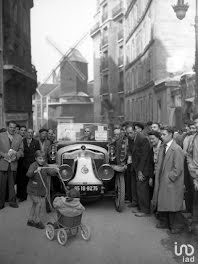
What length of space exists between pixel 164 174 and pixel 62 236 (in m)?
1.95

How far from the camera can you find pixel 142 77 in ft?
93.2

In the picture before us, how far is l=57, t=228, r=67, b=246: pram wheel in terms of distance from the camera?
5357mm

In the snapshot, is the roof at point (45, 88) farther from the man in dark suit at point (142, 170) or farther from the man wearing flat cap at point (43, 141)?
the man in dark suit at point (142, 170)

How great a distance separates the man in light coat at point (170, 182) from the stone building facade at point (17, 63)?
11.8m

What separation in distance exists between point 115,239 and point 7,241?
1.68m

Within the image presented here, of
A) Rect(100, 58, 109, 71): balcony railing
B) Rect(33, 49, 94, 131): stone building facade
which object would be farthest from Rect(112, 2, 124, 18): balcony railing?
Rect(33, 49, 94, 131): stone building facade

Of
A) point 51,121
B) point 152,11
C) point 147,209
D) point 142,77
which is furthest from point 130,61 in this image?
point 147,209

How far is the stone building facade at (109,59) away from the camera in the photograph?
39.1 metres

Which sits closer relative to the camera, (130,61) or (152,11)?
(152,11)

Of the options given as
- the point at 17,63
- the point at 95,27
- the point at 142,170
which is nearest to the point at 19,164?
the point at 142,170

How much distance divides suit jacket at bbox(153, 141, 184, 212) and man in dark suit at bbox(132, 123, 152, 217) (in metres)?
0.98

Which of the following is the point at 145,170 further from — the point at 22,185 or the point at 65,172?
the point at 22,185

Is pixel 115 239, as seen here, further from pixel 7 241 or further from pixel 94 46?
pixel 94 46

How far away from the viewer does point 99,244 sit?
17.8ft
